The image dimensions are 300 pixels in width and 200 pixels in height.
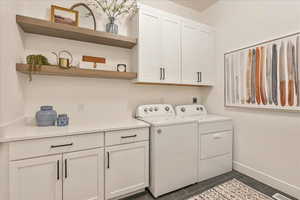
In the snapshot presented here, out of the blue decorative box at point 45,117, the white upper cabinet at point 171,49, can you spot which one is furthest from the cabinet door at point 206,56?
the blue decorative box at point 45,117

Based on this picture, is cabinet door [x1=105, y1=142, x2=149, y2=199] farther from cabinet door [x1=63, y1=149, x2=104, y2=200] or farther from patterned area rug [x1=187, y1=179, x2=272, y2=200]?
patterned area rug [x1=187, y1=179, x2=272, y2=200]

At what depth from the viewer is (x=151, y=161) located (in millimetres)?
1775

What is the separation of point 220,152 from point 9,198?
2462 millimetres

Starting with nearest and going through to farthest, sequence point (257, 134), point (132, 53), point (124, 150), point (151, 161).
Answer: point (124, 150), point (151, 161), point (257, 134), point (132, 53)

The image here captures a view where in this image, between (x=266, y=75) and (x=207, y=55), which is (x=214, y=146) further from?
(x=207, y=55)

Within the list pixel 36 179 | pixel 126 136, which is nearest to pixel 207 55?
pixel 126 136

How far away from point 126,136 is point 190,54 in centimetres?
175

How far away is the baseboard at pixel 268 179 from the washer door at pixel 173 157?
2.84ft

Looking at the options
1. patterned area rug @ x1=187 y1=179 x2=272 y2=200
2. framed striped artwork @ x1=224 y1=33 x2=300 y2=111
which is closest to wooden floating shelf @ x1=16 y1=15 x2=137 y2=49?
framed striped artwork @ x1=224 y1=33 x2=300 y2=111

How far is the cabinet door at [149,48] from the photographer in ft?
6.69

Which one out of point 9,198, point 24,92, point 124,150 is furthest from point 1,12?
point 124,150

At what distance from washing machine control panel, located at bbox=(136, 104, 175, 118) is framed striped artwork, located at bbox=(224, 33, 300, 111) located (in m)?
1.02

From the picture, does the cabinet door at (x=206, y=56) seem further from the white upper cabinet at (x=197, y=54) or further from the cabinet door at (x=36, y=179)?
the cabinet door at (x=36, y=179)

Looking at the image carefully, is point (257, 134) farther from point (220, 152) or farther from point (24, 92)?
point (24, 92)
